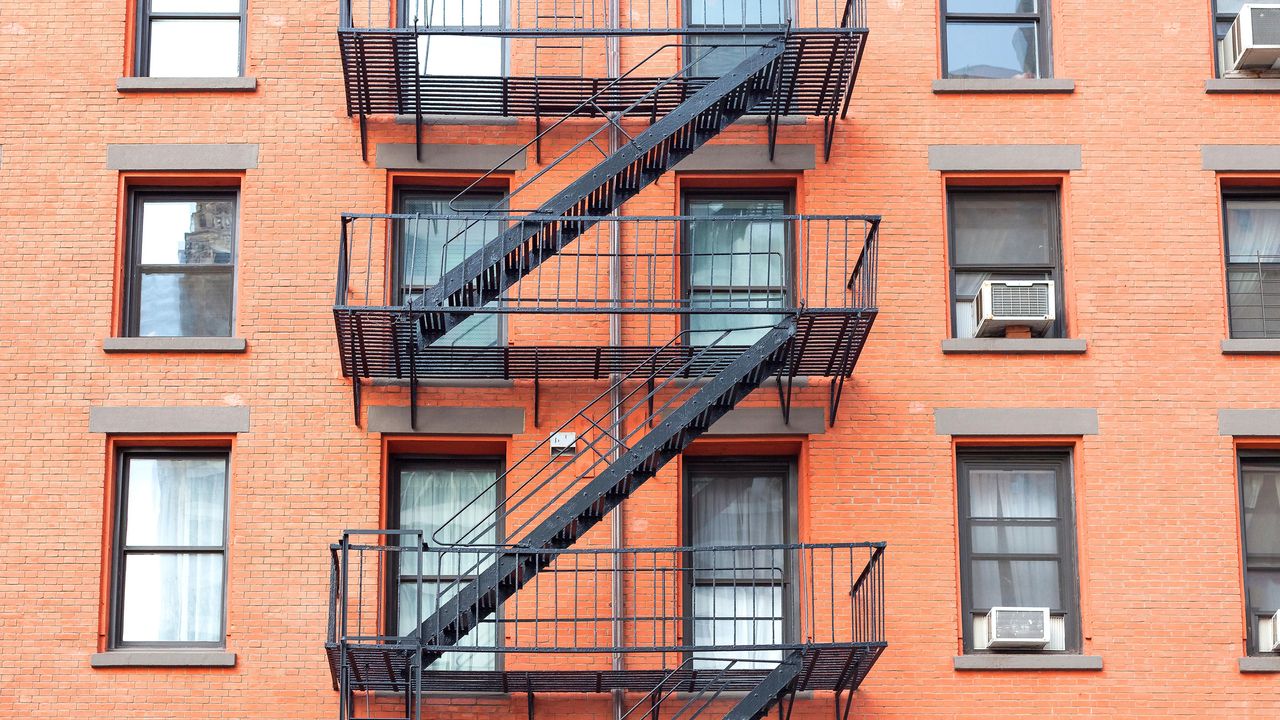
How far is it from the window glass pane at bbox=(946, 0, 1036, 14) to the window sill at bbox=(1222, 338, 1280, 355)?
12.6ft

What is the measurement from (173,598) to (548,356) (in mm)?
3989

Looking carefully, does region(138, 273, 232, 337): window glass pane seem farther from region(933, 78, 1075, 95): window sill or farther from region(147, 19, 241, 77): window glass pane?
region(933, 78, 1075, 95): window sill

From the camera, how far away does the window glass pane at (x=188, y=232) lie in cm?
1772

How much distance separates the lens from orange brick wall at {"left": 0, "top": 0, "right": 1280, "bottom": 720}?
16422mm

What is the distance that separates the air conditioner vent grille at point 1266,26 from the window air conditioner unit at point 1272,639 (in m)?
5.30

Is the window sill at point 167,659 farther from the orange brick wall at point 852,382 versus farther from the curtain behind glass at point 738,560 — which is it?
the curtain behind glass at point 738,560

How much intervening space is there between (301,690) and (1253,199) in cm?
992

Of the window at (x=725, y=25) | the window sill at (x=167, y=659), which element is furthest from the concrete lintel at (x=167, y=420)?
the window at (x=725, y=25)

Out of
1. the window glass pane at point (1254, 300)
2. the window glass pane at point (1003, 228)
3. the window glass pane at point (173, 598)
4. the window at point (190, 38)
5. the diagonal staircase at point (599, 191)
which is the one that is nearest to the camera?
the diagonal staircase at point (599, 191)

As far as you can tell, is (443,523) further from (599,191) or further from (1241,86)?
(1241,86)

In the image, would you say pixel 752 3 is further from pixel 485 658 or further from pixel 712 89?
pixel 485 658

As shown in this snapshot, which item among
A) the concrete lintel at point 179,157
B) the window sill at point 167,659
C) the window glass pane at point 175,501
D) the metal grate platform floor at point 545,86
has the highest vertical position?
the metal grate platform floor at point 545,86

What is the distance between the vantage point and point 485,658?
17078mm

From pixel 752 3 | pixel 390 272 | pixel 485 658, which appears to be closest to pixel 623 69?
pixel 752 3
